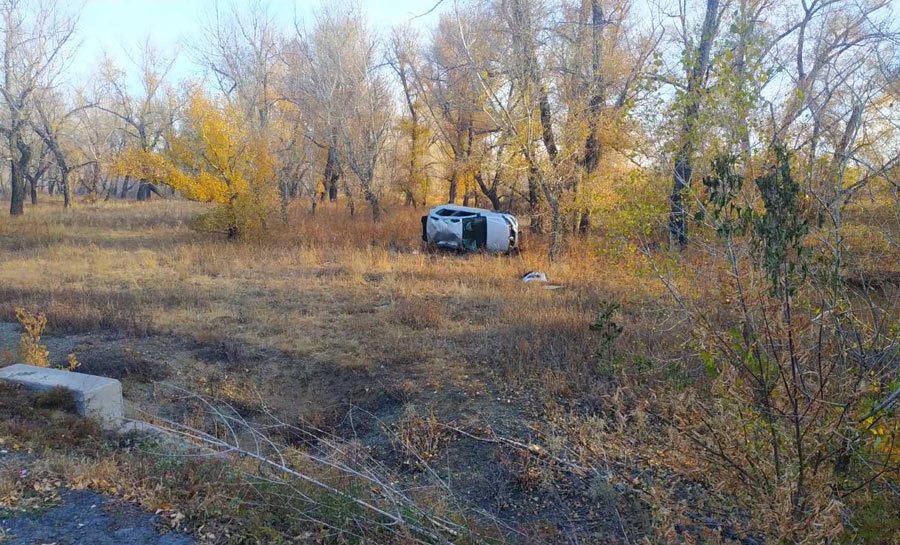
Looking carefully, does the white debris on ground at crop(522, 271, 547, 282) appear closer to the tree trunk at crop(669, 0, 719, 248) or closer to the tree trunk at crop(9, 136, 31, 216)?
the tree trunk at crop(669, 0, 719, 248)

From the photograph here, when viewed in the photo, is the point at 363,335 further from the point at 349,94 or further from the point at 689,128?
the point at 349,94

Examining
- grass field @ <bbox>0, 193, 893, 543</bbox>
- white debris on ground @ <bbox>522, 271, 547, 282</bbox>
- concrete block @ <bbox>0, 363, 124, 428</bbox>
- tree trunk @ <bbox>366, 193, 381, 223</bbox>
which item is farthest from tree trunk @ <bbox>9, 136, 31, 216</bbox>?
concrete block @ <bbox>0, 363, 124, 428</bbox>

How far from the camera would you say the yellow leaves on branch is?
17609mm

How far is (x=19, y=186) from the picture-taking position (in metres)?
24.8

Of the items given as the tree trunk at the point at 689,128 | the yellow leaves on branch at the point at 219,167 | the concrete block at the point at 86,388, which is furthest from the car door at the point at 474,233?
the concrete block at the point at 86,388

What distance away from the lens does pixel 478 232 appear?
53.7 ft

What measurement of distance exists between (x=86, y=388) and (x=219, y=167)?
14.6 m

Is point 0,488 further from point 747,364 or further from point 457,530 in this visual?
Answer: point 747,364

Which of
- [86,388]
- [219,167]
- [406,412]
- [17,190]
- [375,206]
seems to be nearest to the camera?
[86,388]

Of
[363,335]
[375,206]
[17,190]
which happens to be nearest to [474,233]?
[375,206]

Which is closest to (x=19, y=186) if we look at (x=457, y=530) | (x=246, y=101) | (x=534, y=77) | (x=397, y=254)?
(x=246, y=101)

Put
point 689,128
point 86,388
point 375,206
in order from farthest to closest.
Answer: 1. point 375,206
2. point 689,128
3. point 86,388

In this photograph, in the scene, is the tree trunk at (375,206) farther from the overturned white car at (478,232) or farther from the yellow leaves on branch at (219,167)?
the overturned white car at (478,232)

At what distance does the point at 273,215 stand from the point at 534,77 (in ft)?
37.8
